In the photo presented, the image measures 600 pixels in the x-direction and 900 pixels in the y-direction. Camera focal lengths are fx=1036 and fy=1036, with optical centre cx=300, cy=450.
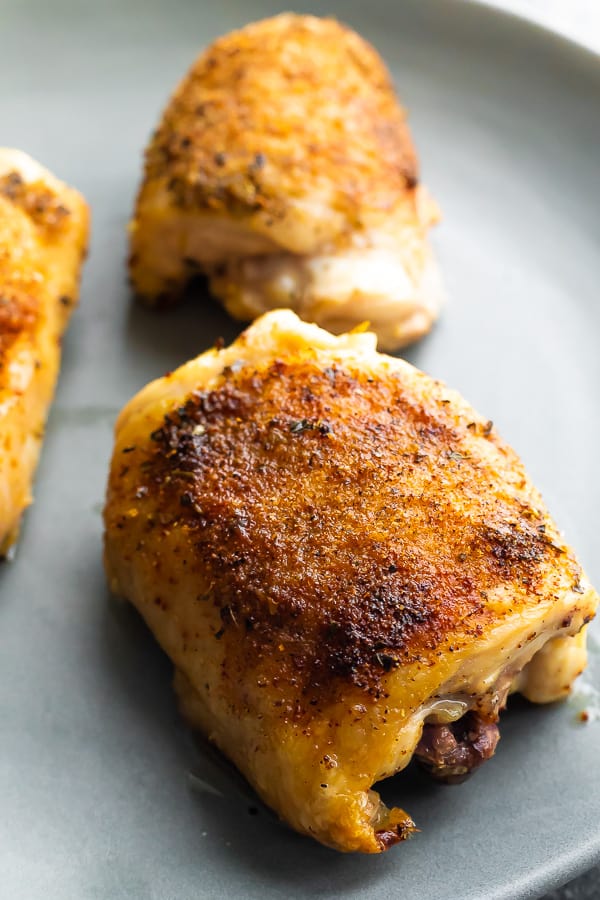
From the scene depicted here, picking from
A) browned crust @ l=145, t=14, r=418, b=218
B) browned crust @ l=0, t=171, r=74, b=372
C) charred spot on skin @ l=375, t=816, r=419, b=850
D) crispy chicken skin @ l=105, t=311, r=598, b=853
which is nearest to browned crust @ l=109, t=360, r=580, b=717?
crispy chicken skin @ l=105, t=311, r=598, b=853

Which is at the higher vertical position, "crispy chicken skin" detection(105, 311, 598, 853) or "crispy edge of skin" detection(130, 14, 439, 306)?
"crispy edge of skin" detection(130, 14, 439, 306)

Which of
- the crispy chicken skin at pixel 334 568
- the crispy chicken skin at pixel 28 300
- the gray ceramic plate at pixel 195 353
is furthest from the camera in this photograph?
the crispy chicken skin at pixel 28 300

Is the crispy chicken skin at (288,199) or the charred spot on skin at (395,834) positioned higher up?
the crispy chicken skin at (288,199)

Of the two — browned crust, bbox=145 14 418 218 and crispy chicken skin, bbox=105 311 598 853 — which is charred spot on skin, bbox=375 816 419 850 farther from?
browned crust, bbox=145 14 418 218

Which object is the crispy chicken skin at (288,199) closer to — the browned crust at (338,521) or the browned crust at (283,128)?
the browned crust at (283,128)

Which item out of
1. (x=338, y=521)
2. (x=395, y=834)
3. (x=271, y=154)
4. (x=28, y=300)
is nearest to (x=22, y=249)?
(x=28, y=300)

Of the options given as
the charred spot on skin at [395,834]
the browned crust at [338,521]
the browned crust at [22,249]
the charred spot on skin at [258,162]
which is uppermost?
the charred spot on skin at [258,162]

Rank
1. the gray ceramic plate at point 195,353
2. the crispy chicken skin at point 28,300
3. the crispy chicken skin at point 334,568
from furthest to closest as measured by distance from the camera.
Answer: the crispy chicken skin at point 28,300
the gray ceramic plate at point 195,353
the crispy chicken skin at point 334,568

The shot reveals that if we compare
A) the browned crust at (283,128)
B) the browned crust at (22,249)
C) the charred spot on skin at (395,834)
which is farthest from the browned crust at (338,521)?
the browned crust at (283,128)
